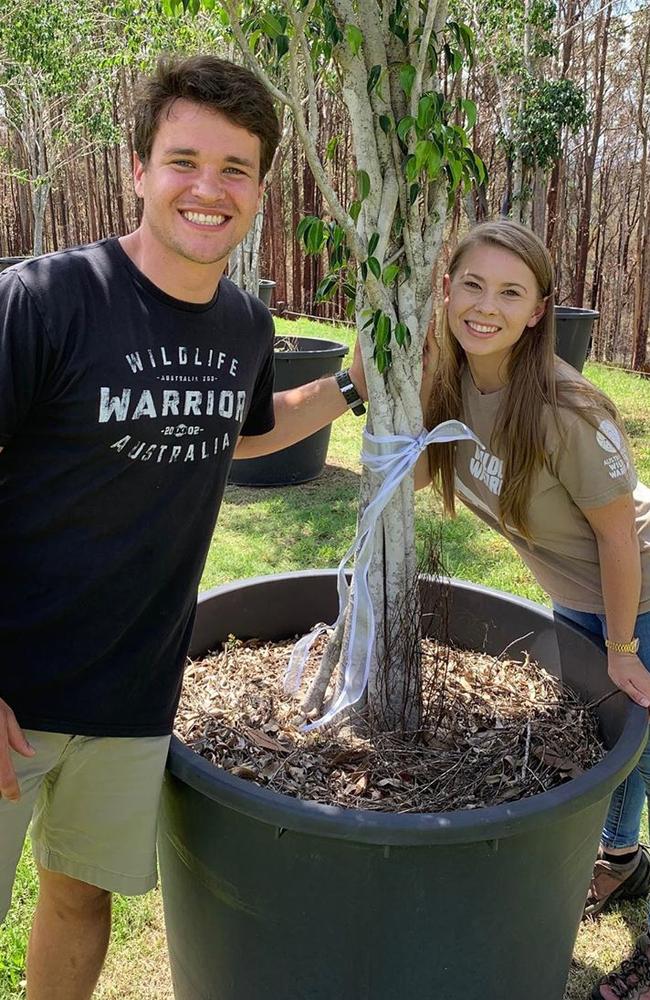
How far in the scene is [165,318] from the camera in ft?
4.90

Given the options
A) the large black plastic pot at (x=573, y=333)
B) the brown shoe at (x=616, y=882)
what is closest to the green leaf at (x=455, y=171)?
the brown shoe at (x=616, y=882)

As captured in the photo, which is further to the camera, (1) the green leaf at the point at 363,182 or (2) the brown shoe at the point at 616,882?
(2) the brown shoe at the point at 616,882

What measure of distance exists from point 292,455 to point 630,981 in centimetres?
368

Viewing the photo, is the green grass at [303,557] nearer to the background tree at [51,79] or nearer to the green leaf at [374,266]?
the green leaf at [374,266]

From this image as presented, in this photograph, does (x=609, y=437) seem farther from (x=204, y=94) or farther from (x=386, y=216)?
(x=204, y=94)

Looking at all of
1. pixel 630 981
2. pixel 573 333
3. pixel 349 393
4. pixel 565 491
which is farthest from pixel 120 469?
pixel 573 333

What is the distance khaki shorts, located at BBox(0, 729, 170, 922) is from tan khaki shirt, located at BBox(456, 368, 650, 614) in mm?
907

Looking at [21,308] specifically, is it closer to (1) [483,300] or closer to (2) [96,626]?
(2) [96,626]

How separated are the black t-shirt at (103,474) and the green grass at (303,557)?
2.76 feet

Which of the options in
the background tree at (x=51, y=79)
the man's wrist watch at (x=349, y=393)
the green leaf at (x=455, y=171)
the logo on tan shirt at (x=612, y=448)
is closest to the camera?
the green leaf at (x=455, y=171)

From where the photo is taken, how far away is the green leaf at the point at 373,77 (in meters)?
1.61

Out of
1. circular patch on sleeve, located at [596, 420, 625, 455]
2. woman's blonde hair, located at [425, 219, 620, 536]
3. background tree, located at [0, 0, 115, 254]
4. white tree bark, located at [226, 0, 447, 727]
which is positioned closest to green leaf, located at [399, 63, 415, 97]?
white tree bark, located at [226, 0, 447, 727]

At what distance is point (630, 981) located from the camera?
196 centimetres

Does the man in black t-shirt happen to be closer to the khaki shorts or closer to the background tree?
the khaki shorts
